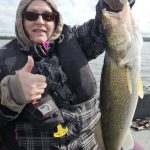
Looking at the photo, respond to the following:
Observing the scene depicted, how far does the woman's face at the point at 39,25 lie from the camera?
3.82 metres

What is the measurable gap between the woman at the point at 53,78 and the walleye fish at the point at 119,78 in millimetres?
460

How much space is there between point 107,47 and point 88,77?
722 millimetres

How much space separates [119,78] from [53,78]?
36.6 inches

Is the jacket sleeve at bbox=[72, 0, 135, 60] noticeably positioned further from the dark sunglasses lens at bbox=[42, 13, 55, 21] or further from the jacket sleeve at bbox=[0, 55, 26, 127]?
the jacket sleeve at bbox=[0, 55, 26, 127]

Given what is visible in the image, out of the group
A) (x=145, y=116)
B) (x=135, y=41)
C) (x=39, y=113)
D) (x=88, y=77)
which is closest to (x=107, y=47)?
(x=135, y=41)

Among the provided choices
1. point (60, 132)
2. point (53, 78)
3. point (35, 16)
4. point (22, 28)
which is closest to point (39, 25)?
point (35, 16)

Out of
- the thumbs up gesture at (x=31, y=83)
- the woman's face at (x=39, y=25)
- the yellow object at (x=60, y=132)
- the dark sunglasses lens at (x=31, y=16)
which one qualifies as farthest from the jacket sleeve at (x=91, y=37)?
the thumbs up gesture at (x=31, y=83)

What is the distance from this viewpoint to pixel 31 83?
9.69ft

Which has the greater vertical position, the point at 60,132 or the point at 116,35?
the point at 116,35

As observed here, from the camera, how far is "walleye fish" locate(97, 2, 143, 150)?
301 cm

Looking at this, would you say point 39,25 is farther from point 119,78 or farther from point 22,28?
point 119,78

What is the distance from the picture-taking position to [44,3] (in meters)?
3.92

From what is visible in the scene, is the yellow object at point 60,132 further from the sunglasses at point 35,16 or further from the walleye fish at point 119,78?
the sunglasses at point 35,16

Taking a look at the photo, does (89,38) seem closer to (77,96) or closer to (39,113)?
(77,96)
